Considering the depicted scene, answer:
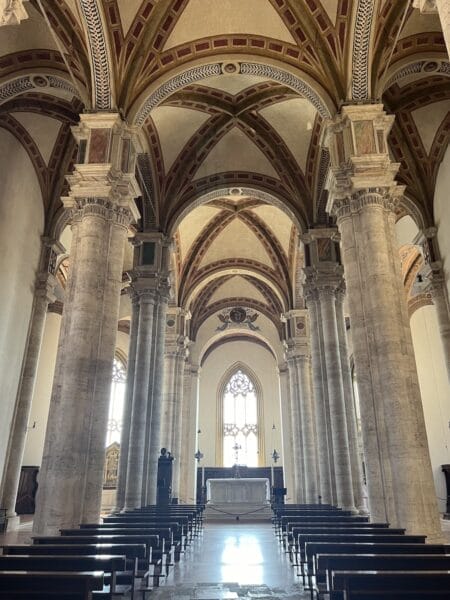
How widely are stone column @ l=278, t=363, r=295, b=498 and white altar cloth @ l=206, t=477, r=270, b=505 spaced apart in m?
2.66

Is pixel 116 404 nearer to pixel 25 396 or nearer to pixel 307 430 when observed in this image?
pixel 307 430

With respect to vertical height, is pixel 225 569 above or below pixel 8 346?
below

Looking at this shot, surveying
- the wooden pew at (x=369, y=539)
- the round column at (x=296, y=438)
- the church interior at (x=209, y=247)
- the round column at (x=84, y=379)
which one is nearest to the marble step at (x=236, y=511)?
the church interior at (x=209, y=247)

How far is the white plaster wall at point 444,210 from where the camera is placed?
1351 centimetres

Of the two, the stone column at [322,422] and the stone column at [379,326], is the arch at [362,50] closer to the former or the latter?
the stone column at [379,326]

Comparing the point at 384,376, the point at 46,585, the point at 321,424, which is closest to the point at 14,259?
the point at 321,424

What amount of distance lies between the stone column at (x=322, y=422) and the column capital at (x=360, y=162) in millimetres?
5553

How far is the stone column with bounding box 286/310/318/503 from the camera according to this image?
19.3 meters

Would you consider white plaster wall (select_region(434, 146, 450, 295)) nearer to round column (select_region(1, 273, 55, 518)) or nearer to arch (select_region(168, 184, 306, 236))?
arch (select_region(168, 184, 306, 236))

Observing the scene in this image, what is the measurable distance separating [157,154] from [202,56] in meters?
4.24

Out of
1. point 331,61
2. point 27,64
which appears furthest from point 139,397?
point 331,61

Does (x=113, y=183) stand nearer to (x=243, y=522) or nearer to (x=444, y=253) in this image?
(x=444, y=253)

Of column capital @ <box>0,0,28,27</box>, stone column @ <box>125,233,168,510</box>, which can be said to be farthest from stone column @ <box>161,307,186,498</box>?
column capital @ <box>0,0,28,27</box>

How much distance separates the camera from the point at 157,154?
15.1m
